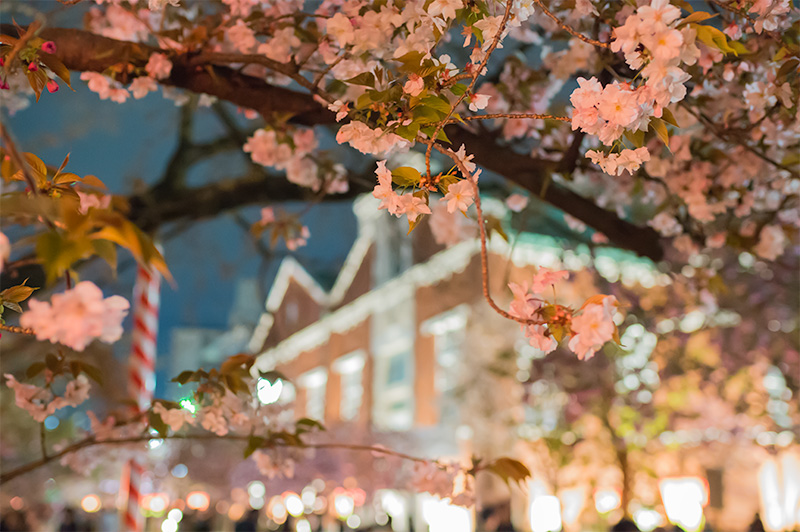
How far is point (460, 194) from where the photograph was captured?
1.52 meters

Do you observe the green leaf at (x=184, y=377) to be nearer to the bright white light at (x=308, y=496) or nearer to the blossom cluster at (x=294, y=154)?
the blossom cluster at (x=294, y=154)

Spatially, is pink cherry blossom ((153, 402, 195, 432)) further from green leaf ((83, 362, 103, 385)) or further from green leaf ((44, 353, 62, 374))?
green leaf ((44, 353, 62, 374))

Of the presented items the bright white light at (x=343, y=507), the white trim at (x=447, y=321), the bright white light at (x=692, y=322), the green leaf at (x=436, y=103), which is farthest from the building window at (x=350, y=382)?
the green leaf at (x=436, y=103)

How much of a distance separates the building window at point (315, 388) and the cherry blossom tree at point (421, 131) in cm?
1479

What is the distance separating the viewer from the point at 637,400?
899cm

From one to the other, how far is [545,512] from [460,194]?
11.3m

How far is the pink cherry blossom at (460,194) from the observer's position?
1507 millimetres

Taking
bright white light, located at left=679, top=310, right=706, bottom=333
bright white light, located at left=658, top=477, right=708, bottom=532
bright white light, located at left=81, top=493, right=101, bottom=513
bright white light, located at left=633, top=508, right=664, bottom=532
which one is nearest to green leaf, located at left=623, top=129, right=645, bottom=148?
bright white light, located at left=679, top=310, right=706, bottom=333

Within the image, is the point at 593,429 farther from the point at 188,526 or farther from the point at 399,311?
the point at 188,526

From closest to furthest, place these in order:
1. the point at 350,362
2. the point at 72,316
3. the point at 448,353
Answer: the point at 72,316 < the point at 448,353 < the point at 350,362

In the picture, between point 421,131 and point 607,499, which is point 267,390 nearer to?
point 421,131

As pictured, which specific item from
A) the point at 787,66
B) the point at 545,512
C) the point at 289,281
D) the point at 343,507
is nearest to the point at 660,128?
the point at 787,66

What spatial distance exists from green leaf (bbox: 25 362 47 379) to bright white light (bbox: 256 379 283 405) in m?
0.65

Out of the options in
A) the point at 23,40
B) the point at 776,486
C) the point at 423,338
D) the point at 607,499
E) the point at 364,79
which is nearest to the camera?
the point at 23,40
